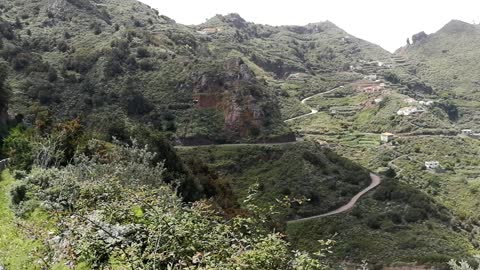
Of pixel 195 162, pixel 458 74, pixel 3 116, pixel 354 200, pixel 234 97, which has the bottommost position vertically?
pixel 354 200

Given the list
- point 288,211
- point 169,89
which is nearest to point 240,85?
point 169,89

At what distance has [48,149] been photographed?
18.6m

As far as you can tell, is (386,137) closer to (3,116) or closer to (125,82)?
(125,82)

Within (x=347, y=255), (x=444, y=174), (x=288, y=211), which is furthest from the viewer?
(x=444, y=174)

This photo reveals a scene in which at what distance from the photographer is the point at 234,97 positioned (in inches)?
2357

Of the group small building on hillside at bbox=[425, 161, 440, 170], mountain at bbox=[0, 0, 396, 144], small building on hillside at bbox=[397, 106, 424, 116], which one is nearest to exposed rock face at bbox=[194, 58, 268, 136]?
mountain at bbox=[0, 0, 396, 144]

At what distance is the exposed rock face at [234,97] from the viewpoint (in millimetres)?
58438

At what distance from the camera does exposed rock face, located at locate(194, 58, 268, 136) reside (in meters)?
58.4

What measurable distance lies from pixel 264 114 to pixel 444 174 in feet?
115

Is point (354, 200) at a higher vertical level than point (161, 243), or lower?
lower

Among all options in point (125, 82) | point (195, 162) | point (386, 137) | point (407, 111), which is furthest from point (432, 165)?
point (195, 162)

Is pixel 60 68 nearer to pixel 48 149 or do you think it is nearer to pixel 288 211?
pixel 288 211

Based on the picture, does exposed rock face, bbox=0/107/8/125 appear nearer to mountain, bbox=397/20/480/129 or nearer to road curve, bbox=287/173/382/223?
road curve, bbox=287/173/382/223

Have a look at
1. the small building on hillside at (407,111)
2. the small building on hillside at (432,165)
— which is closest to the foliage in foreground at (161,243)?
the small building on hillside at (432,165)
